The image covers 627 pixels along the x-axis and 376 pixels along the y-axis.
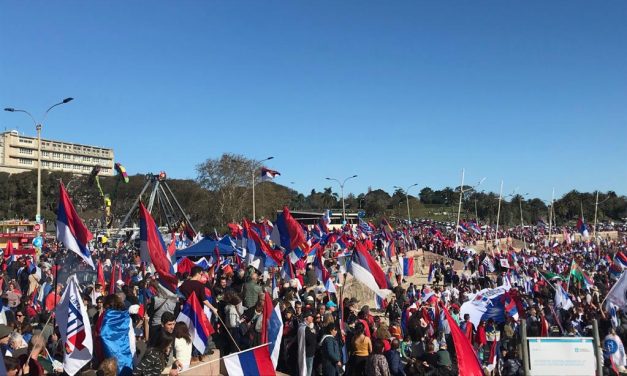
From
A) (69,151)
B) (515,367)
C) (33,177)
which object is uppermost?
(69,151)

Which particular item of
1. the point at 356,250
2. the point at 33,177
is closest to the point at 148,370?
the point at 356,250

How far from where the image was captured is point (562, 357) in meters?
5.17

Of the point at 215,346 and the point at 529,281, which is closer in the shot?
the point at 215,346

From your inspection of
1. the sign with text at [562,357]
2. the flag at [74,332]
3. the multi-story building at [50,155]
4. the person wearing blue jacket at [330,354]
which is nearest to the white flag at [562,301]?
the person wearing blue jacket at [330,354]

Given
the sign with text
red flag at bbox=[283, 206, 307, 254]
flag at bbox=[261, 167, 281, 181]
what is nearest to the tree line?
flag at bbox=[261, 167, 281, 181]

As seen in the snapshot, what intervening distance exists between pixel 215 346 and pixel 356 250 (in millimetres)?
3309

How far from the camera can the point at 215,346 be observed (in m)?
9.89

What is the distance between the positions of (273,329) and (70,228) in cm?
354

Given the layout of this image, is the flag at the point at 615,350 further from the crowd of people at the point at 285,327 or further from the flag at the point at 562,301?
the flag at the point at 562,301

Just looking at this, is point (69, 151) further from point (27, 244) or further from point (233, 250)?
point (233, 250)

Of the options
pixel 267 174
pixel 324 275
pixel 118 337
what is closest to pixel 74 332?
pixel 118 337

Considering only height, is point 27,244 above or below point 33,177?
below

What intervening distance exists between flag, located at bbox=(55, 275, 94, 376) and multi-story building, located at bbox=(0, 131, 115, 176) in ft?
325

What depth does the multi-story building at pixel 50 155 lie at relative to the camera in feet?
340
